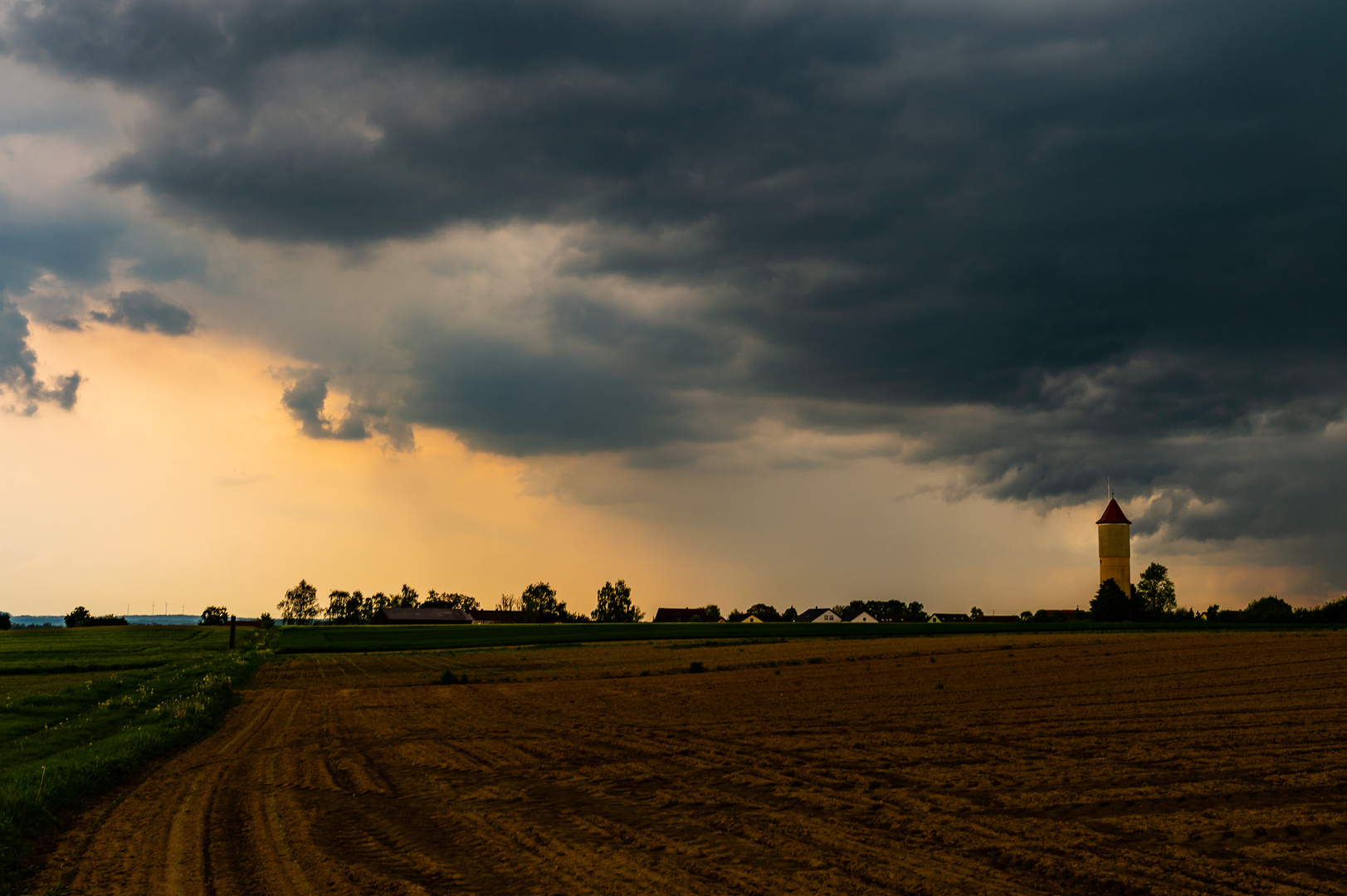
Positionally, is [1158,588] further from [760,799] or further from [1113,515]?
[760,799]

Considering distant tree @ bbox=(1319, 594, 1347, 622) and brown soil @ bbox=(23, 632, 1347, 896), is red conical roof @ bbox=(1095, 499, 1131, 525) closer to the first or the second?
distant tree @ bbox=(1319, 594, 1347, 622)

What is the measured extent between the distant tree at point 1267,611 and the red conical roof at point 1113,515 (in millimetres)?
20369

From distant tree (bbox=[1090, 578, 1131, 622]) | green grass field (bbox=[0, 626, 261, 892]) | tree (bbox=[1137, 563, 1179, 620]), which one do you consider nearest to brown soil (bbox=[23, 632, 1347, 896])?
green grass field (bbox=[0, 626, 261, 892])

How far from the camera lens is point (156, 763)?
20562 millimetres

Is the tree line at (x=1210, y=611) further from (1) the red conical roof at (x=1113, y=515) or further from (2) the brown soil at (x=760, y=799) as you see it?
(2) the brown soil at (x=760, y=799)

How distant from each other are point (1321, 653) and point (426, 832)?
49.3 m

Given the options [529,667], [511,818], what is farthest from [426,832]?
[529,667]

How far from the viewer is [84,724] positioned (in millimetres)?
25797

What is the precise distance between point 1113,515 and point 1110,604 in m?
16.6

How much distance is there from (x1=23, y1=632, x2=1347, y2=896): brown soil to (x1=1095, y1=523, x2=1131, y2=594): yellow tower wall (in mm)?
104914

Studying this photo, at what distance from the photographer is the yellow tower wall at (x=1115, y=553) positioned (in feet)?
422

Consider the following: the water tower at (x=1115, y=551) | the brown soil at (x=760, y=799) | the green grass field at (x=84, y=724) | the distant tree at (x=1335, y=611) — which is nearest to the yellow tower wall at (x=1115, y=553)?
the water tower at (x=1115, y=551)

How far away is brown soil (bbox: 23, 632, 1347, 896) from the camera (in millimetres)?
10992

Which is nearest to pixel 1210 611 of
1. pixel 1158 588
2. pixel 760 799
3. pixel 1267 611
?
pixel 1267 611
